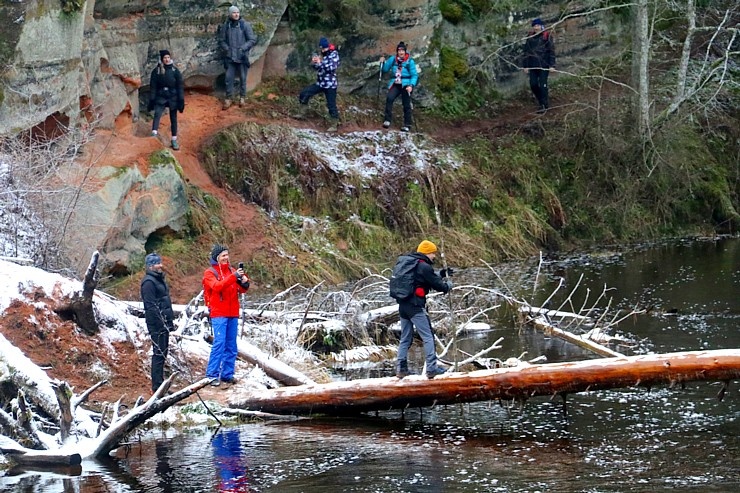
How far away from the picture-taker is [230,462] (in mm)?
13523

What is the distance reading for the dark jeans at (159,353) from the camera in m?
15.6

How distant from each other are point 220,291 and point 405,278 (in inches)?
99.6

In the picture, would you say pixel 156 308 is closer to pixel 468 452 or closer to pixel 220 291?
pixel 220 291

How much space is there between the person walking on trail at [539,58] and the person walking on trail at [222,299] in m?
16.0

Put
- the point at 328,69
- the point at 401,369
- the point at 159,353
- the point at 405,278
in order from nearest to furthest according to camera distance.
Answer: the point at 405,278 < the point at 401,369 < the point at 159,353 < the point at 328,69

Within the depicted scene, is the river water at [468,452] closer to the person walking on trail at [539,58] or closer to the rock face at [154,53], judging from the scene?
the rock face at [154,53]

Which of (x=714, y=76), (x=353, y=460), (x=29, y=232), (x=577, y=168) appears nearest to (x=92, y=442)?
(x=353, y=460)

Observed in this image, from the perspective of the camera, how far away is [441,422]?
1507 centimetres

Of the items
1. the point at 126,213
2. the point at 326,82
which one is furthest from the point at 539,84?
the point at 126,213

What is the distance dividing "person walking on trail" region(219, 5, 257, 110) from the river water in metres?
13.9

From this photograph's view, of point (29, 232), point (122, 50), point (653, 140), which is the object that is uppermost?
point (122, 50)

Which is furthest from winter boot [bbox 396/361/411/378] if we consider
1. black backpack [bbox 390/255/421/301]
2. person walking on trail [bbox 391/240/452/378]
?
black backpack [bbox 390/255/421/301]

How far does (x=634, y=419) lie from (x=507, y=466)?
252 cm

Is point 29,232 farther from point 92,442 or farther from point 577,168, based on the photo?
point 577,168
